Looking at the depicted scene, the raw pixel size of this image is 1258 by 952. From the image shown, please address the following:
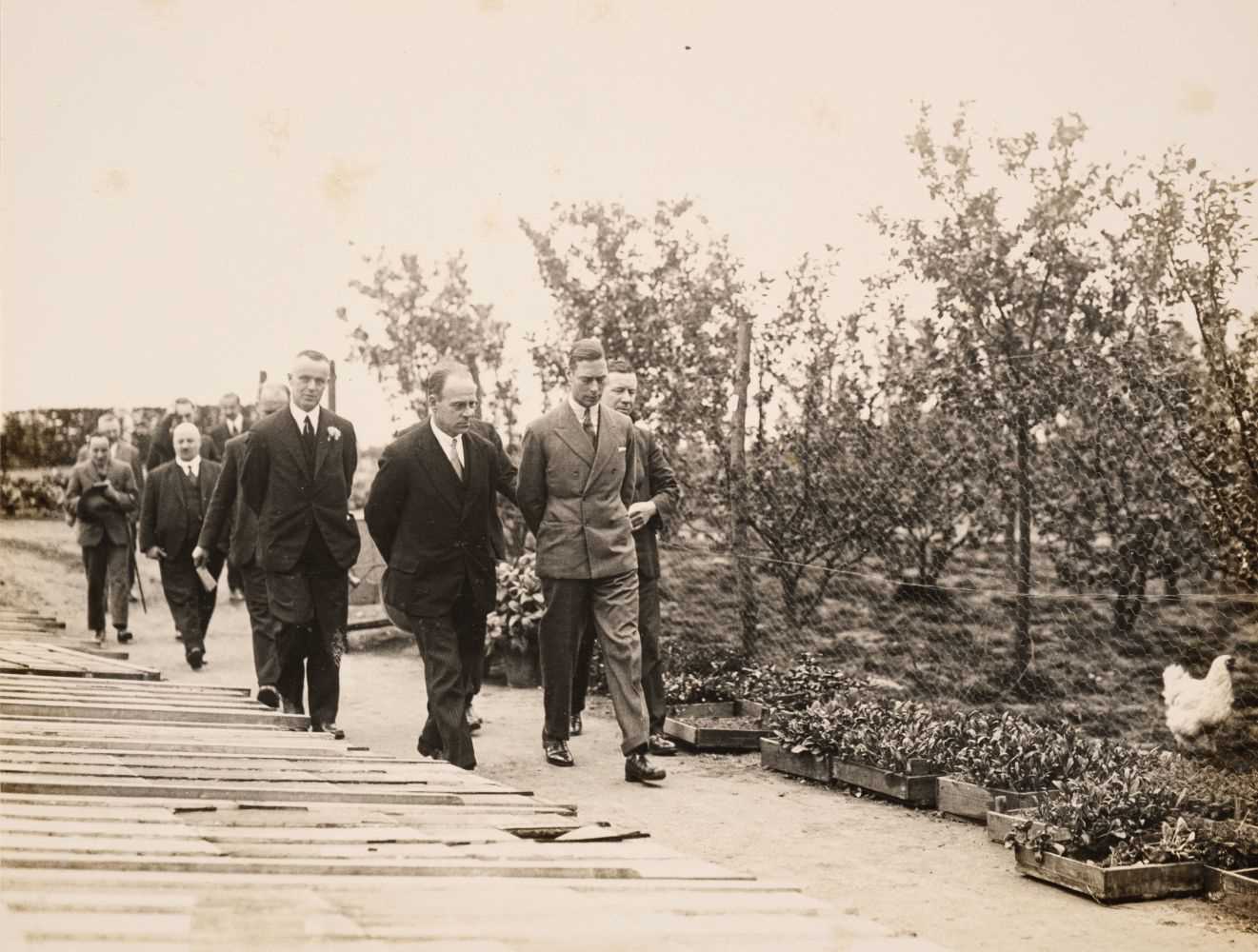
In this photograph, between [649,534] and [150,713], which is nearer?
[150,713]

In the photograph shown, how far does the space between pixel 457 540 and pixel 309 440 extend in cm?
118

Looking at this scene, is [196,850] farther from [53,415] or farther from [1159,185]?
[53,415]

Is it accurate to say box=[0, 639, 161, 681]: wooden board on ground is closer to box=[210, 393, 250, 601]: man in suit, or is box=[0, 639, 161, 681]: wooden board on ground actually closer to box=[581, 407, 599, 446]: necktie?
box=[581, 407, 599, 446]: necktie

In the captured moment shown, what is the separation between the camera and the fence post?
9492mm

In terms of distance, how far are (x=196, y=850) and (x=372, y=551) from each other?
36.5ft

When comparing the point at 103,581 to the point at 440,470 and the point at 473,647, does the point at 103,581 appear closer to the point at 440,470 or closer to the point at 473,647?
the point at 473,647

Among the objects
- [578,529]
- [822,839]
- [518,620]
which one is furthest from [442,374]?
[518,620]

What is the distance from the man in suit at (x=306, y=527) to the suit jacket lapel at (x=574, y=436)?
1.13 meters

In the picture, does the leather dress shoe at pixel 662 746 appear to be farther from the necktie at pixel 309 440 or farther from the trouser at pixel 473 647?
the necktie at pixel 309 440

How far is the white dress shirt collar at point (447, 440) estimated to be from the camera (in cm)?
676

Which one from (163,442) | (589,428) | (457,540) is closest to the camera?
(457,540)

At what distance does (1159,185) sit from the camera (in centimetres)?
735

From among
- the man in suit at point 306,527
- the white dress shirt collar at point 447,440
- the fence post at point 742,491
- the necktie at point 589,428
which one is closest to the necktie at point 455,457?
the white dress shirt collar at point 447,440

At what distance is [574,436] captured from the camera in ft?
23.4
